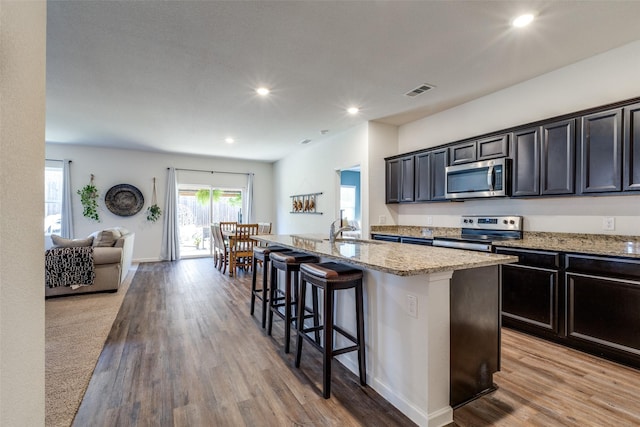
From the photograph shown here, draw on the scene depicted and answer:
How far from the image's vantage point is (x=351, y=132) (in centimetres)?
512

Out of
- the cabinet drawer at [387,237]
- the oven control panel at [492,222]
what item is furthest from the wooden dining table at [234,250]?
the oven control panel at [492,222]

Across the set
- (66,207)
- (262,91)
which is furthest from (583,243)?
(66,207)

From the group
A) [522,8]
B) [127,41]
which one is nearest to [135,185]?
[127,41]

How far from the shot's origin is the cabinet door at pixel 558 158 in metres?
2.74

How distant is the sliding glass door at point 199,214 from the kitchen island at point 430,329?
6517mm

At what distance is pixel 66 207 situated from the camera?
20.4 feet

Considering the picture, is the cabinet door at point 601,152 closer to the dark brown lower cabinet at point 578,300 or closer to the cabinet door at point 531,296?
the dark brown lower cabinet at point 578,300

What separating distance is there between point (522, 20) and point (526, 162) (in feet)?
4.60

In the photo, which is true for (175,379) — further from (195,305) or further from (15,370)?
(195,305)

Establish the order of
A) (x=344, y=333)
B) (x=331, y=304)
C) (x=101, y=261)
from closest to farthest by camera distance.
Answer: (x=331, y=304), (x=344, y=333), (x=101, y=261)

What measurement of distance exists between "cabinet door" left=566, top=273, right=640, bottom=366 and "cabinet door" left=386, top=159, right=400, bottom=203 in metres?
2.53

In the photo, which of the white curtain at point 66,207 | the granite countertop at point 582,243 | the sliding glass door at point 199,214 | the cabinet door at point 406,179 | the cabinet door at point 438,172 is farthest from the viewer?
the sliding glass door at point 199,214

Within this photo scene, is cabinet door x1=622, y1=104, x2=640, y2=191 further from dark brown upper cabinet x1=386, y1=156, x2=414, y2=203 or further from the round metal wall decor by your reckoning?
the round metal wall decor

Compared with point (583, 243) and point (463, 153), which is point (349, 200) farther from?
point (583, 243)
